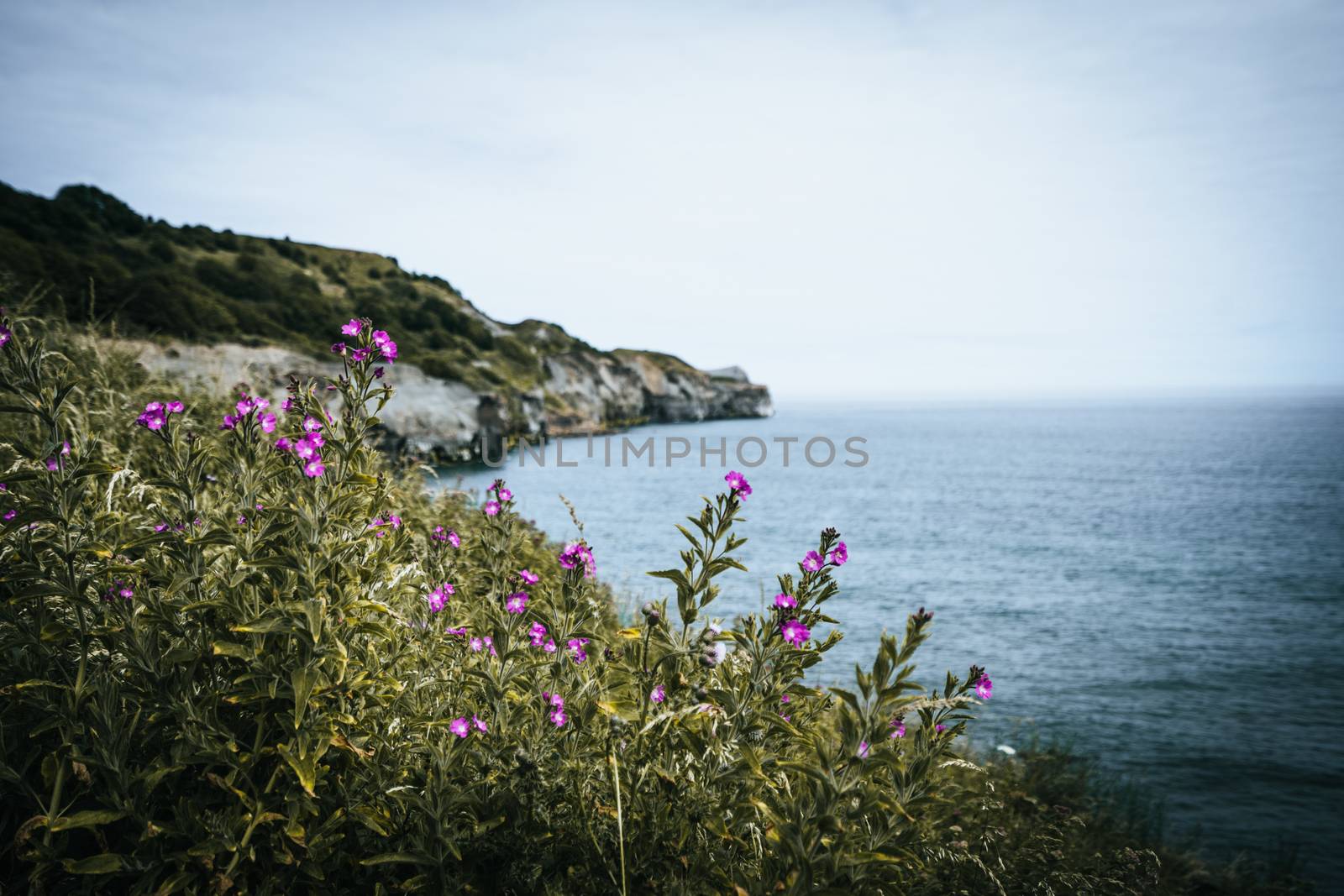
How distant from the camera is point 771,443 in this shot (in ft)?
250

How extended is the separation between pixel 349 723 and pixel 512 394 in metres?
53.1

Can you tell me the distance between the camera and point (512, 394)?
178 feet

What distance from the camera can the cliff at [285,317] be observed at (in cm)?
2350

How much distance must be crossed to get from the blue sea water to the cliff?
6.97 meters

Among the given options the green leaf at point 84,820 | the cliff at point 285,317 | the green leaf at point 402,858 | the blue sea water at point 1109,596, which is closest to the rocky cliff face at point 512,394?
the cliff at point 285,317

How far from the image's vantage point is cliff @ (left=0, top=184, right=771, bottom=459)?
Answer: 77.1 ft

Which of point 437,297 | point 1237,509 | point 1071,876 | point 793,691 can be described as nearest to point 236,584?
point 793,691

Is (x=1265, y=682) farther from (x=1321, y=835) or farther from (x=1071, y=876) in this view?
(x=1071, y=876)

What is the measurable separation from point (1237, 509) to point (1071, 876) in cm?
4511

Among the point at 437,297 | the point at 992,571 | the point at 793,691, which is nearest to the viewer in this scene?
the point at 793,691

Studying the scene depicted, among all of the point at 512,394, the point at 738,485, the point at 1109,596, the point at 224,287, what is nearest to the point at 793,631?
the point at 738,485

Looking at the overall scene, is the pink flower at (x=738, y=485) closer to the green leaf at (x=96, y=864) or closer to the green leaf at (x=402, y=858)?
the green leaf at (x=402, y=858)

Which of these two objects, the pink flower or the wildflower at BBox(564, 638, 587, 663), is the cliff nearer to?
the wildflower at BBox(564, 638, 587, 663)

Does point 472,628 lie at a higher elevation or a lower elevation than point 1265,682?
higher
